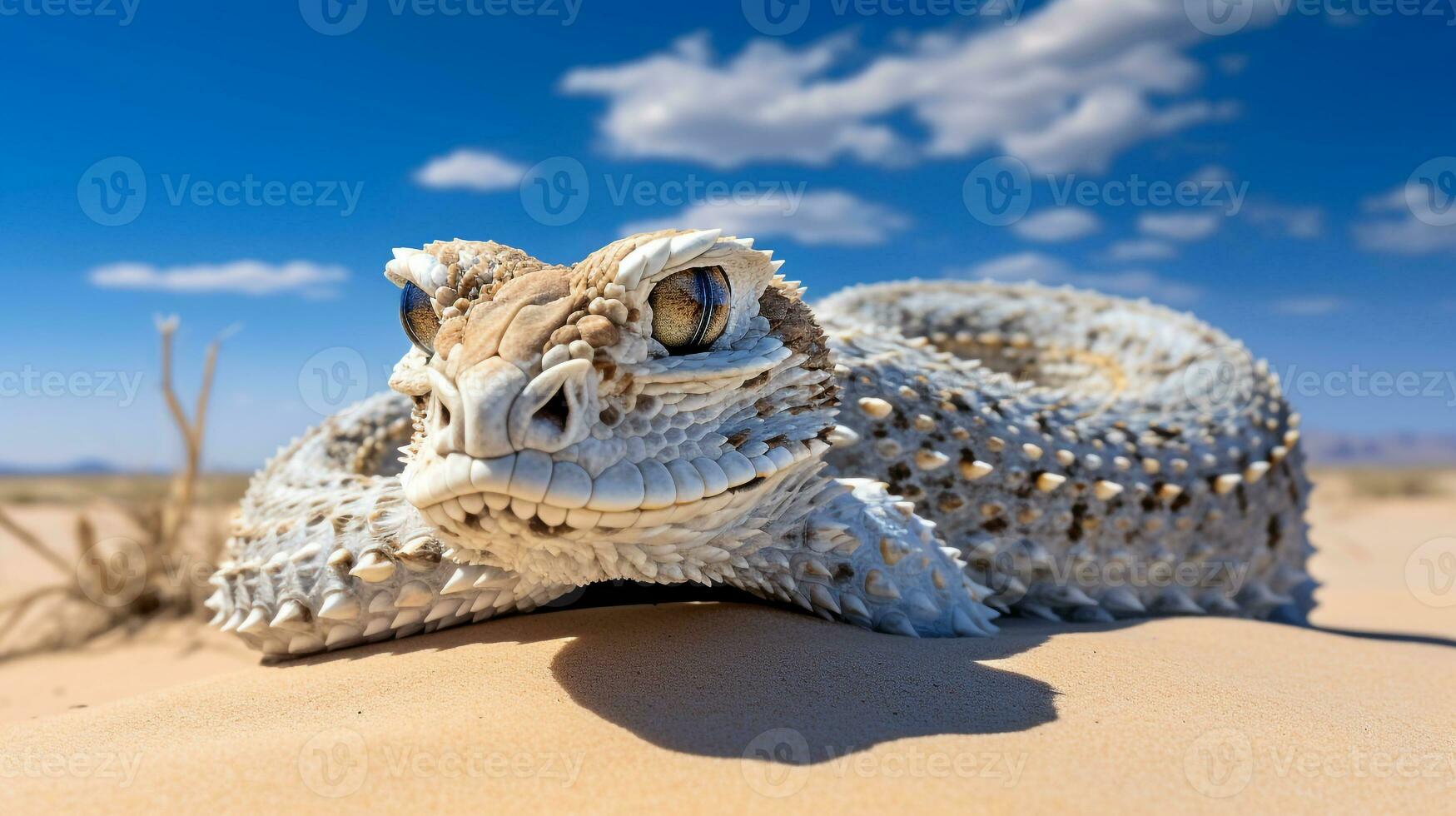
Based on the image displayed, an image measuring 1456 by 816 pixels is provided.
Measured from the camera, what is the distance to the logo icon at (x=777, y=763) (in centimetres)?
232

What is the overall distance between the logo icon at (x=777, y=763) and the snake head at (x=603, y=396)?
0.68m

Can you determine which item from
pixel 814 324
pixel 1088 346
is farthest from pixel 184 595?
pixel 1088 346

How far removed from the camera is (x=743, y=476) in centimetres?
291

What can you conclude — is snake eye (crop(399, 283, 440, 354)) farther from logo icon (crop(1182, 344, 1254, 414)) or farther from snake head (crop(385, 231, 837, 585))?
logo icon (crop(1182, 344, 1254, 414))

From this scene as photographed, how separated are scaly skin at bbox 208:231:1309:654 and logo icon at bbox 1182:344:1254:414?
0.08 ft

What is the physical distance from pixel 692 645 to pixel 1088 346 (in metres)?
6.13

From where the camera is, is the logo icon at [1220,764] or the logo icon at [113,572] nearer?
the logo icon at [1220,764]

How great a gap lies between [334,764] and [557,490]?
41.9 inches

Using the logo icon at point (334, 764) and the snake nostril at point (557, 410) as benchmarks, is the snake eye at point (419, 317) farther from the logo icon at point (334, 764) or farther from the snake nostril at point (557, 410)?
the logo icon at point (334, 764)

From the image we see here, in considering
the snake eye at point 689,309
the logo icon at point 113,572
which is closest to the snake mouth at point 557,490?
the snake eye at point 689,309

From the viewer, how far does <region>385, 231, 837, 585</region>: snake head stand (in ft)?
7.97

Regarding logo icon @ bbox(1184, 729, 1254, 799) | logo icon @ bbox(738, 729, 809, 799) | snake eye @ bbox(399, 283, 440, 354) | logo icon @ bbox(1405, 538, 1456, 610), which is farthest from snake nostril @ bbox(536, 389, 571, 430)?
logo icon @ bbox(1405, 538, 1456, 610)

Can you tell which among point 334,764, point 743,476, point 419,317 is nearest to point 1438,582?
point 743,476

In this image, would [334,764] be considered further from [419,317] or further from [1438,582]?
[1438,582]
